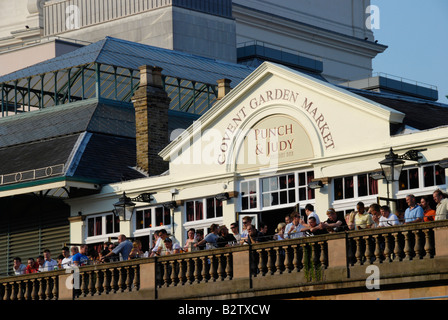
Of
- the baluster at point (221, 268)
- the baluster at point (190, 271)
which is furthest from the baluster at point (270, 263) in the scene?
the baluster at point (190, 271)

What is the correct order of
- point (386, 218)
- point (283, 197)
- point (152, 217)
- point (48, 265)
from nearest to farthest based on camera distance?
point (386, 218), point (48, 265), point (283, 197), point (152, 217)

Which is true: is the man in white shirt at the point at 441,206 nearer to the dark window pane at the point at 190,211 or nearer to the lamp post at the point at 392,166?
the lamp post at the point at 392,166

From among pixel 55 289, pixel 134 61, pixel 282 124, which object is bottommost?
pixel 55 289

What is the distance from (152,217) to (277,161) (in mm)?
4947

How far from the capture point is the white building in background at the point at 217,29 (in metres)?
74.1

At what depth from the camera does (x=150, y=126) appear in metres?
43.3

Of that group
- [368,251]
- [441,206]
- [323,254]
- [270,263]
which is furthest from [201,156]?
[441,206]

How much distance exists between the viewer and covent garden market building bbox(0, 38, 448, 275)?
3553 cm

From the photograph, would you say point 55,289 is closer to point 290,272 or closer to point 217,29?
point 290,272

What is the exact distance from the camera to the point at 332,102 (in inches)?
1436

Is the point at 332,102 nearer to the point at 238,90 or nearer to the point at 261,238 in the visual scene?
the point at 238,90

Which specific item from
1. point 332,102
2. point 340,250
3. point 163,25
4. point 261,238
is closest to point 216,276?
point 261,238

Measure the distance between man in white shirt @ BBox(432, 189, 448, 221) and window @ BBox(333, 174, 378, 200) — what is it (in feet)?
21.0

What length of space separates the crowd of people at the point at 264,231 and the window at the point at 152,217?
7.62 ft
